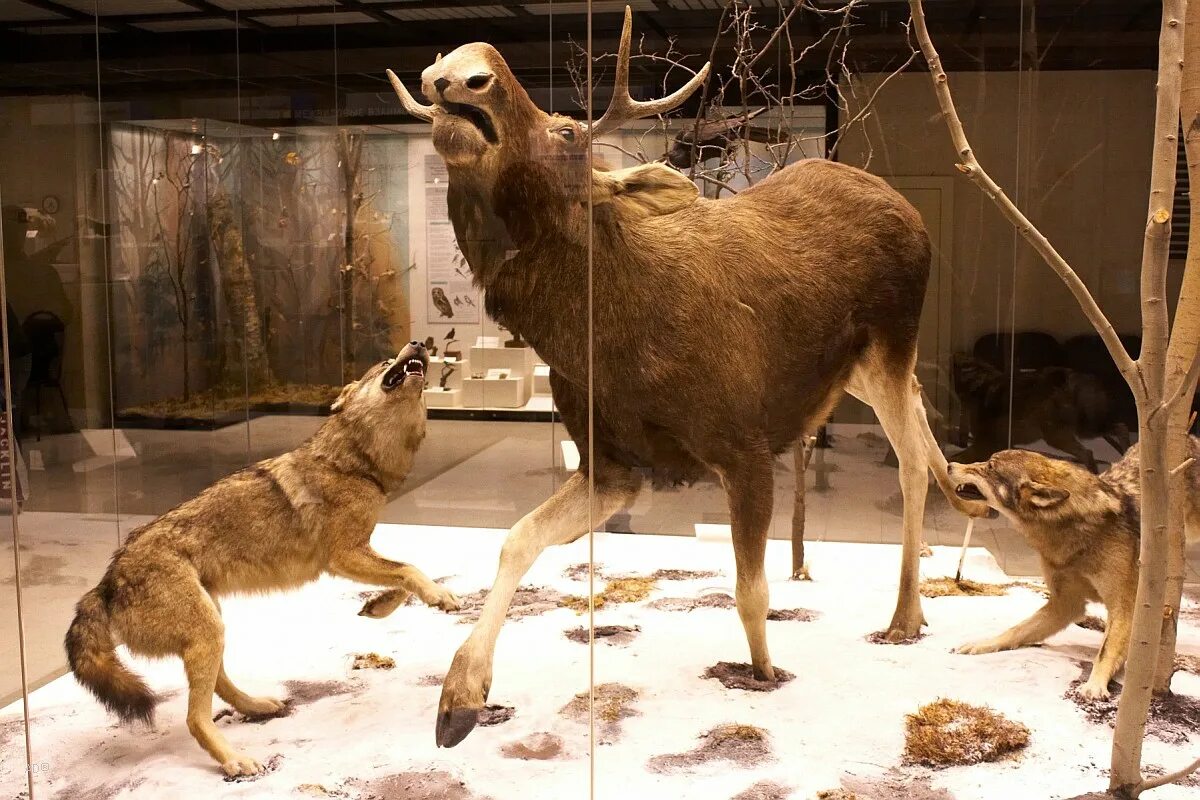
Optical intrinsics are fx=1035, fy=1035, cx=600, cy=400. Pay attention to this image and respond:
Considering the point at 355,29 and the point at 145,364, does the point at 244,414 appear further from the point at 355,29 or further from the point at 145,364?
the point at 355,29

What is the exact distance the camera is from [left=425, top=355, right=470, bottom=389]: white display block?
2594mm

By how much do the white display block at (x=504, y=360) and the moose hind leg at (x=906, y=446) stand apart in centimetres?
123

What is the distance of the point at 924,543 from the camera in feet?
11.9

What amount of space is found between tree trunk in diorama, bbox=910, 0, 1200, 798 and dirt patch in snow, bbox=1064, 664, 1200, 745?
0.33 meters

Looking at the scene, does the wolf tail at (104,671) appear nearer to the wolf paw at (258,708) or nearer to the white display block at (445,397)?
the wolf paw at (258,708)

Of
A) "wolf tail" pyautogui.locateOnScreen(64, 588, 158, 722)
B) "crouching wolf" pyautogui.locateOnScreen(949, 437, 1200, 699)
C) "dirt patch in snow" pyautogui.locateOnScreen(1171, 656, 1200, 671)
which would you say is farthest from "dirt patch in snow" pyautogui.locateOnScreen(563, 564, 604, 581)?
"dirt patch in snow" pyautogui.locateOnScreen(1171, 656, 1200, 671)

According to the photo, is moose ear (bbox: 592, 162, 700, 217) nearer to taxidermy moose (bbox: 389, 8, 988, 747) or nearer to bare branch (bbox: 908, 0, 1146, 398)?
taxidermy moose (bbox: 389, 8, 988, 747)

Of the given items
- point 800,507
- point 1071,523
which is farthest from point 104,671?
point 1071,523

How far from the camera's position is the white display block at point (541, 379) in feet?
9.13

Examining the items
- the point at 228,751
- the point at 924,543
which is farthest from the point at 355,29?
the point at 924,543

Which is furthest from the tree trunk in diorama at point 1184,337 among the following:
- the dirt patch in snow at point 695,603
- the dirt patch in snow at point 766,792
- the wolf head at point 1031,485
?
the dirt patch in snow at point 695,603

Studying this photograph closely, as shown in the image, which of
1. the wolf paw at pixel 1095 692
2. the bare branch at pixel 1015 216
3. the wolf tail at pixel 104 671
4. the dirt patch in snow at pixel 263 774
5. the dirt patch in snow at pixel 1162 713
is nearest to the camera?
the bare branch at pixel 1015 216

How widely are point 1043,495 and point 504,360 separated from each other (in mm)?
1823

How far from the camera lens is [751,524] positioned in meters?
3.11
